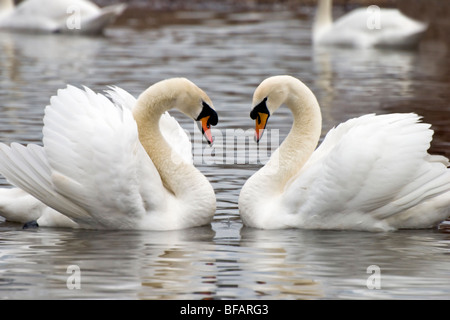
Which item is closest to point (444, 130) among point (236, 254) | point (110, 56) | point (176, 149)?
point (176, 149)

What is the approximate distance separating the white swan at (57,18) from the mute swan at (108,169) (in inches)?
581

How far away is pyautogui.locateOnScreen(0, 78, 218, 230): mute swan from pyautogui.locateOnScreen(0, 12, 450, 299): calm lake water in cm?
15

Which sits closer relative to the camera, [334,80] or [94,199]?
[94,199]

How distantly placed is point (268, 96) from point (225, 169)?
2.13 m

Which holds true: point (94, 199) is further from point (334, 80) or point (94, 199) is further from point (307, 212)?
point (334, 80)

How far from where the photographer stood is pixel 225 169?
10633 millimetres

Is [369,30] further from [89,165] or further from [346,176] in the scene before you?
[89,165]

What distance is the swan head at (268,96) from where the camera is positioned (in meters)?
8.57

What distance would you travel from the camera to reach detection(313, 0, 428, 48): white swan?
21.4 meters

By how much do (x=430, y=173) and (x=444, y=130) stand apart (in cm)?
462

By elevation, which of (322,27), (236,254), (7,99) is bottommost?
(236,254)

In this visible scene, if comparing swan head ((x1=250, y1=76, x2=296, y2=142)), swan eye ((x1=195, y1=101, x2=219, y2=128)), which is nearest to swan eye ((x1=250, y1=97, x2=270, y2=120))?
swan head ((x1=250, y1=76, x2=296, y2=142))

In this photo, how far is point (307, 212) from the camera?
8.33 meters

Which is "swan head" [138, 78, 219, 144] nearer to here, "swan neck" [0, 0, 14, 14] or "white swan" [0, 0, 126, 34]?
"white swan" [0, 0, 126, 34]
